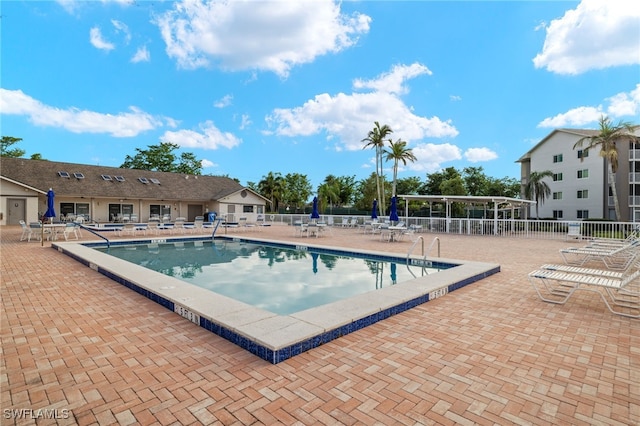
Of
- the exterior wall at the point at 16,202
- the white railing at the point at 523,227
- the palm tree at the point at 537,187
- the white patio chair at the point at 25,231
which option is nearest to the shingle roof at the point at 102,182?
the exterior wall at the point at 16,202

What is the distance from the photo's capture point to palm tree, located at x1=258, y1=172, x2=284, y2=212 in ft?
152

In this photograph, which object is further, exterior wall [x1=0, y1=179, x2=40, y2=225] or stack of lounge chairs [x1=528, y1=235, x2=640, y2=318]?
exterior wall [x1=0, y1=179, x2=40, y2=225]

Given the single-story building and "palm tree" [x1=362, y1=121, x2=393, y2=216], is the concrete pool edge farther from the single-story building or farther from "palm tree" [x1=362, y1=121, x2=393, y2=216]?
"palm tree" [x1=362, y1=121, x2=393, y2=216]

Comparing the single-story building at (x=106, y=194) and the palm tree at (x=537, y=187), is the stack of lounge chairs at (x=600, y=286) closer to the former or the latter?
the single-story building at (x=106, y=194)

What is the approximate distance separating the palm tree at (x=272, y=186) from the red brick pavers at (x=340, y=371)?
1649 inches

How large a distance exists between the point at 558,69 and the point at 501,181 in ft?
87.7


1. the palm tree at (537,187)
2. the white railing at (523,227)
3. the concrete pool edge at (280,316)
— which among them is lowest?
the concrete pool edge at (280,316)

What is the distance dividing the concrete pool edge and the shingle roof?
2221 cm

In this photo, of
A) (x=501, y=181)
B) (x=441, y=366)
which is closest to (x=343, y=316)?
(x=441, y=366)

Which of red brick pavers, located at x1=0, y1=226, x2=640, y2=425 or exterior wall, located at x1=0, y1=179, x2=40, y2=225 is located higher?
exterior wall, located at x1=0, y1=179, x2=40, y2=225

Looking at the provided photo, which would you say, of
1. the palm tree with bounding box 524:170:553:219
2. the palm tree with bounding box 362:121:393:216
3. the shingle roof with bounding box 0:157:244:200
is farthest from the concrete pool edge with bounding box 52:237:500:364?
the palm tree with bounding box 524:170:553:219

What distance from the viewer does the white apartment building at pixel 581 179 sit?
28812 millimetres

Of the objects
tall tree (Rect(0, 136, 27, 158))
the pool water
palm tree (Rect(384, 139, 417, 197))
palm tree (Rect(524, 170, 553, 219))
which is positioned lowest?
the pool water

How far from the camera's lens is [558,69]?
20859mm
